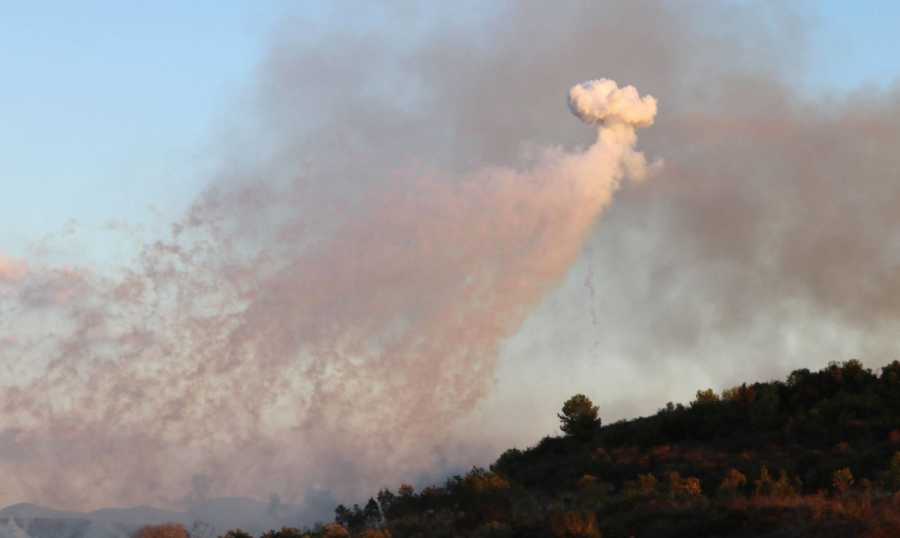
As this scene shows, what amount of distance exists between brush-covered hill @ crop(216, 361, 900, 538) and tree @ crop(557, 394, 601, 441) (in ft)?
0.26

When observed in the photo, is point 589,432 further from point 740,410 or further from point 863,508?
point 863,508

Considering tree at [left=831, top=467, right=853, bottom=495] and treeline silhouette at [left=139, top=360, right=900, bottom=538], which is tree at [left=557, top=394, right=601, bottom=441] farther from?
tree at [left=831, top=467, right=853, bottom=495]

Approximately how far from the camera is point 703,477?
4719 cm

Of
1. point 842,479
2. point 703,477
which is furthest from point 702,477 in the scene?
point 842,479

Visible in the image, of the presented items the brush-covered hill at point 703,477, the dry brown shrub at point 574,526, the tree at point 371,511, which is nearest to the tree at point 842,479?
the brush-covered hill at point 703,477

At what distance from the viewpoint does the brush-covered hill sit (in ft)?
94.3

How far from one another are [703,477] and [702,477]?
0.15 feet

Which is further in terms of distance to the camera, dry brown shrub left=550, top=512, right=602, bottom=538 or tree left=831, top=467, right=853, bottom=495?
tree left=831, top=467, right=853, bottom=495

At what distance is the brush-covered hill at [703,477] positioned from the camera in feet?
94.3

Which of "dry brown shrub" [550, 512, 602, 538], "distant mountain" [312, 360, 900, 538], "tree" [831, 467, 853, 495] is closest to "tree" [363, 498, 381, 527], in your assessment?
"distant mountain" [312, 360, 900, 538]

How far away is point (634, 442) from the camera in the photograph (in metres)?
57.2

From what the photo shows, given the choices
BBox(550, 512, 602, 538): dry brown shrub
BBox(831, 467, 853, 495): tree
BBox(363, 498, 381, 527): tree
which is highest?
BBox(363, 498, 381, 527): tree

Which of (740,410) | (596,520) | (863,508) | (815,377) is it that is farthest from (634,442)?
(863,508)

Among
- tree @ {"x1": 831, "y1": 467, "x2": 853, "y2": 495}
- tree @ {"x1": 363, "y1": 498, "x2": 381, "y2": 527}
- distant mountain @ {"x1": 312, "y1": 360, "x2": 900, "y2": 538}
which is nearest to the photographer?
distant mountain @ {"x1": 312, "y1": 360, "x2": 900, "y2": 538}
